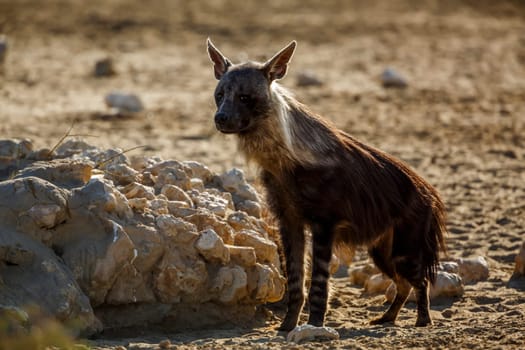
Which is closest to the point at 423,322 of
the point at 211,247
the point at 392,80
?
the point at 211,247

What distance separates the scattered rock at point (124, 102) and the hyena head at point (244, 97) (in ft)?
22.0

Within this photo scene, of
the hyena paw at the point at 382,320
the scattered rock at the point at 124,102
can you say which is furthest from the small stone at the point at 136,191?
the scattered rock at the point at 124,102

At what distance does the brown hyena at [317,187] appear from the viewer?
6.31 m

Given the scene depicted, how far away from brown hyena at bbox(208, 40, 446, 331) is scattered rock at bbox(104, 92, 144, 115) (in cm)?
644

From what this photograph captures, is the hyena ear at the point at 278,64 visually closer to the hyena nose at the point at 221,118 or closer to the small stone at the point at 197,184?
the hyena nose at the point at 221,118

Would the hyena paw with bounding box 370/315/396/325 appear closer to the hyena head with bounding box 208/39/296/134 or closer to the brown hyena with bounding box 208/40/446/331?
the brown hyena with bounding box 208/40/446/331

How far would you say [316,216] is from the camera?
248 inches

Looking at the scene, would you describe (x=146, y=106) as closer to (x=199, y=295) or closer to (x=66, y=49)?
(x=66, y=49)

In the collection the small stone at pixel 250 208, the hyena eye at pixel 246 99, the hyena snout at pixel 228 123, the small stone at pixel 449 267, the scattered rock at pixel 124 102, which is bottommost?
the small stone at pixel 449 267

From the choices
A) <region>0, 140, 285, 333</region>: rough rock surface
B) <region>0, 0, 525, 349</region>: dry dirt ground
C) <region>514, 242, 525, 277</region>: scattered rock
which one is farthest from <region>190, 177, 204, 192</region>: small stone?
<region>514, 242, 525, 277</region>: scattered rock

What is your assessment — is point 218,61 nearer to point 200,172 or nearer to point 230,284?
point 200,172

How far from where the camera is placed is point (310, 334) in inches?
227

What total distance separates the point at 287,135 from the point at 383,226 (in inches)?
36.7

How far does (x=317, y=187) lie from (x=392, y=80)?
9.27m
